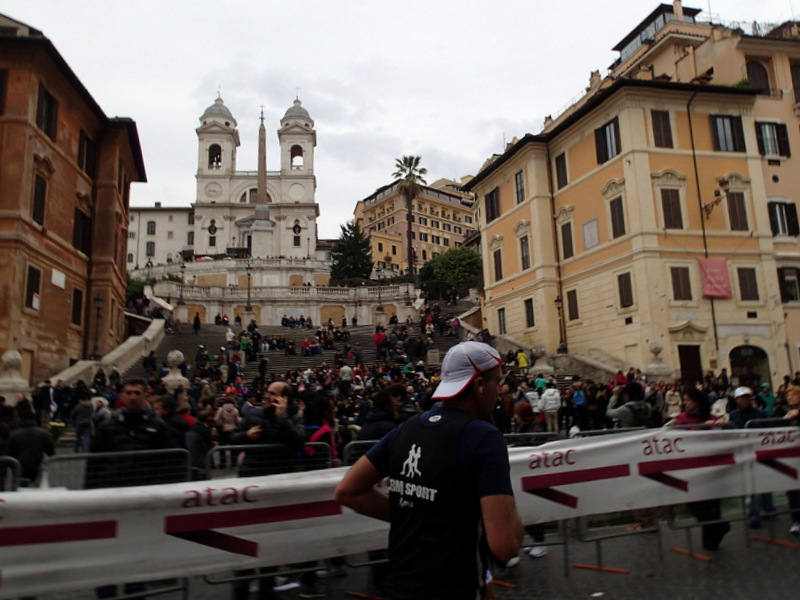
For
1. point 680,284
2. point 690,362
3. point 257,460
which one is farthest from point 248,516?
point 680,284

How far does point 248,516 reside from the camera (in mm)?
4898

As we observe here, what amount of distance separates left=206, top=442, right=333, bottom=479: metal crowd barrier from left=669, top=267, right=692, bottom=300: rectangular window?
76.9 ft

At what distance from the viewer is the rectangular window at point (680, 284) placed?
26.2 metres

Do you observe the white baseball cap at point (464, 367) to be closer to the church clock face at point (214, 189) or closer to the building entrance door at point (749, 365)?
the building entrance door at point (749, 365)

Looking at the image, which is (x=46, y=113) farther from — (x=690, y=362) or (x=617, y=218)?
(x=690, y=362)

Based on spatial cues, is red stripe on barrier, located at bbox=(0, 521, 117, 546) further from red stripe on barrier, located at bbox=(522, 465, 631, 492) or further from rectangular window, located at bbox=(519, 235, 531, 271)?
rectangular window, located at bbox=(519, 235, 531, 271)

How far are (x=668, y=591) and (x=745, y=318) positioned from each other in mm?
24136

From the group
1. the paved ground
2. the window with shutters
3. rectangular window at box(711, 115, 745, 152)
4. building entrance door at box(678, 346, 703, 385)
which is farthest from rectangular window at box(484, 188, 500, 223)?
the paved ground

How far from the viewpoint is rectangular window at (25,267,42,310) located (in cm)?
2212

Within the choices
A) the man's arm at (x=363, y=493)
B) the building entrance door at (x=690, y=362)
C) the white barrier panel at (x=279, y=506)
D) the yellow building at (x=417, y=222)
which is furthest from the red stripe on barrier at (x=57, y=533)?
the yellow building at (x=417, y=222)

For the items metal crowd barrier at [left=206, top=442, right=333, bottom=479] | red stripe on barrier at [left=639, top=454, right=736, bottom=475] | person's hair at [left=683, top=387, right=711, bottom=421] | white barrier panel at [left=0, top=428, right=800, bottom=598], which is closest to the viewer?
white barrier panel at [left=0, top=428, right=800, bottom=598]

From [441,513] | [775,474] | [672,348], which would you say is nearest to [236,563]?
[441,513]

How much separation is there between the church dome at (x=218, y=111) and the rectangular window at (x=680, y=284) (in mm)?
89893

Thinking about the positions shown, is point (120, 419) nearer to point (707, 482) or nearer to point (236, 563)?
point (236, 563)
